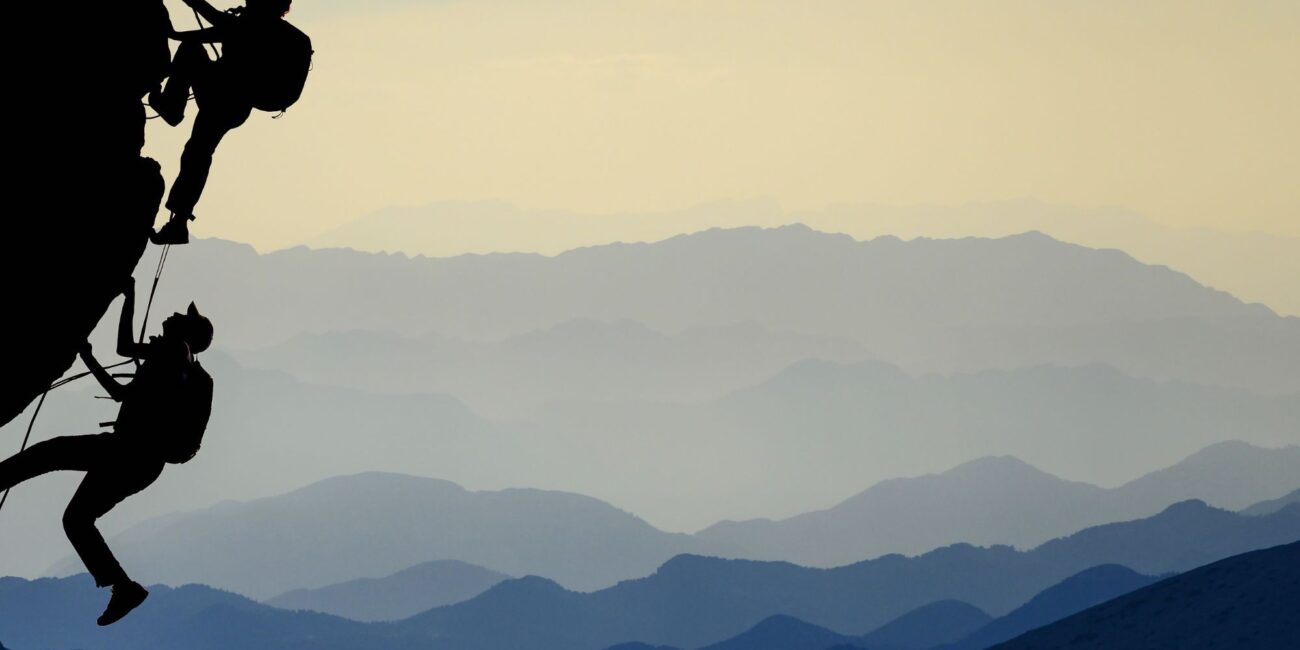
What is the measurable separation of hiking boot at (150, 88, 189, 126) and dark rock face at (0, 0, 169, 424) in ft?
1.29

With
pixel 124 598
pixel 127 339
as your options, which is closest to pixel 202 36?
pixel 127 339

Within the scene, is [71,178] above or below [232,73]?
below

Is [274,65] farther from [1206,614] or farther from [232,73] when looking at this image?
[1206,614]

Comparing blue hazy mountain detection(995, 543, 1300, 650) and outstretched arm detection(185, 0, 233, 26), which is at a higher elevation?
blue hazy mountain detection(995, 543, 1300, 650)

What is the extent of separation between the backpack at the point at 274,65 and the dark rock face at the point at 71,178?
145 centimetres

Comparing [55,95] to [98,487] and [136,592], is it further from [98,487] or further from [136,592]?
[136,592]

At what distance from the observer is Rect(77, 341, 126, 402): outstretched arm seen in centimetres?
1505

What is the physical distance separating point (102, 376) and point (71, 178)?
7.44 ft

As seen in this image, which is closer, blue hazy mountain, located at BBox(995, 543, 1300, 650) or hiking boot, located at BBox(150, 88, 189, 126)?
hiking boot, located at BBox(150, 88, 189, 126)

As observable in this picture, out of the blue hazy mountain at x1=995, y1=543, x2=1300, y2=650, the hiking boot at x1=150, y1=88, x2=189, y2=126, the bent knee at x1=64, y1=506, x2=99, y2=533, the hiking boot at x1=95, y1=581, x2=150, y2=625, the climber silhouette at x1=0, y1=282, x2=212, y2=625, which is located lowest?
the hiking boot at x1=95, y1=581, x2=150, y2=625

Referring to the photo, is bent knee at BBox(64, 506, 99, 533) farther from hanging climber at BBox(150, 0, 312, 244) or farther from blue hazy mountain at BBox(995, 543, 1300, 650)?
blue hazy mountain at BBox(995, 543, 1300, 650)

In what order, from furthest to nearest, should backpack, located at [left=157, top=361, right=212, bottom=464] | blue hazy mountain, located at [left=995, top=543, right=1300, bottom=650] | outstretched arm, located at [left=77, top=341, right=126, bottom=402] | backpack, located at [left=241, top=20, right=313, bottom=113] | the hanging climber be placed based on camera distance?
blue hazy mountain, located at [left=995, top=543, right=1300, bottom=650], backpack, located at [left=241, top=20, right=313, bottom=113], the hanging climber, backpack, located at [left=157, top=361, right=212, bottom=464], outstretched arm, located at [left=77, top=341, right=126, bottom=402]

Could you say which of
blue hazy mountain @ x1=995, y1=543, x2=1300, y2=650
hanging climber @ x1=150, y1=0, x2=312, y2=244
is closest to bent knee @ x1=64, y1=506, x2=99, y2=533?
hanging climber @ x1=150, y1=0, x2=312, y2=244

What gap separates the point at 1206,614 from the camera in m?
162
